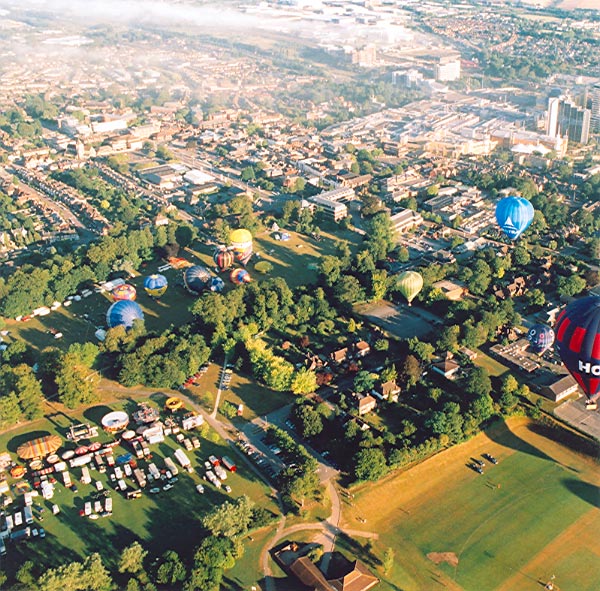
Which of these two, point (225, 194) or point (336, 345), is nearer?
point (336, 345)

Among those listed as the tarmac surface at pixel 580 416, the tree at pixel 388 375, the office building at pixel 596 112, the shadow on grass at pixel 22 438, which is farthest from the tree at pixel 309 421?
the office building at pixel 596 112

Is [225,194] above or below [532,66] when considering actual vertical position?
below

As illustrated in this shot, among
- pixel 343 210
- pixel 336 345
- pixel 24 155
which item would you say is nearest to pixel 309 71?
pixel 24 155

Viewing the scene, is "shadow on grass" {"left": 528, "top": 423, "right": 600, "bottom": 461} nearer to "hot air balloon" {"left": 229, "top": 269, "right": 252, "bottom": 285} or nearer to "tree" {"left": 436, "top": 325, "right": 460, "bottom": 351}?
"tree" {"left": 436, "top": 325, "right": 460, "bottom": 351}

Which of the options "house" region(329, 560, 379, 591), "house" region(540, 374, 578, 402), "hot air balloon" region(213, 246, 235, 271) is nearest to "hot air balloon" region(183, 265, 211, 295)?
"hot air balloon" region(213, 246, 235, 271)

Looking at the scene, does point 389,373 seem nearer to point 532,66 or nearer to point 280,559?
point 280,559
